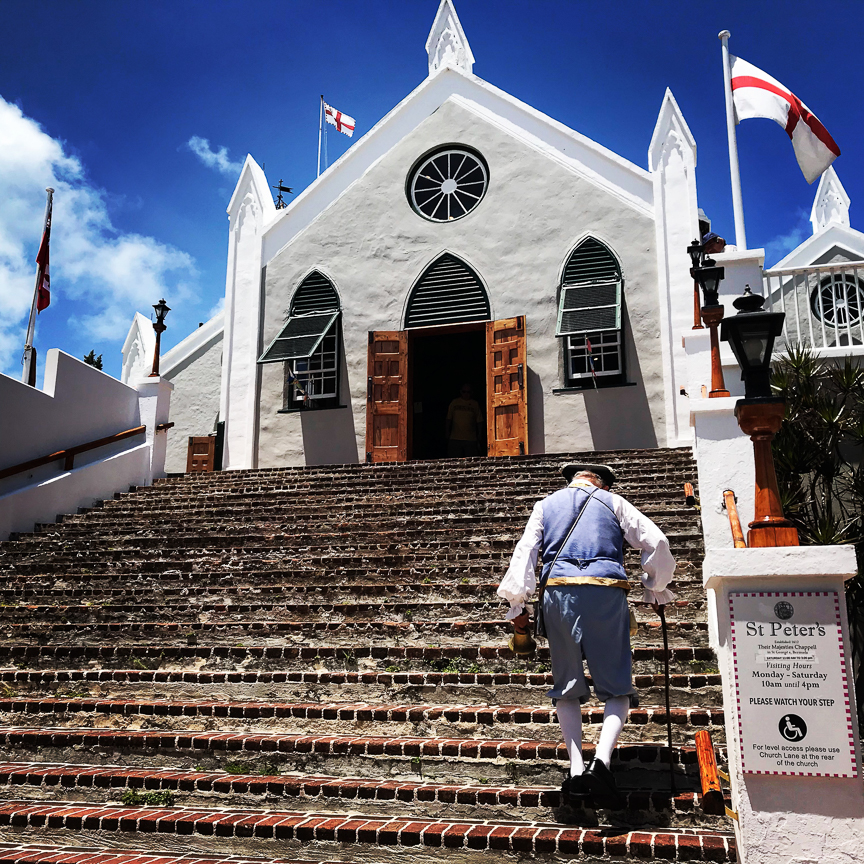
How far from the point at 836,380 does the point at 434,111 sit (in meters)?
10.2

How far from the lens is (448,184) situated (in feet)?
52.9

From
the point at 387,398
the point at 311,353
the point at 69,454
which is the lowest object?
the point at 69,454

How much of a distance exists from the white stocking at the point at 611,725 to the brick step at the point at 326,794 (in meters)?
0.36

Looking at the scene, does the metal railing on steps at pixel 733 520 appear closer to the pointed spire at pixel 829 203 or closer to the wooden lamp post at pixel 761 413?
the wooden lamp post at pixel 761 413

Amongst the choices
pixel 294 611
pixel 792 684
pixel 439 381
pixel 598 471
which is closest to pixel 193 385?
pixel 439 381

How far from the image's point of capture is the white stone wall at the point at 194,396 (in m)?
20.8

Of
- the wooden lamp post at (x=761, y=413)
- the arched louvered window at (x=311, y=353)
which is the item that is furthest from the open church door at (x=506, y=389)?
the wooden lamp post at (x=761, y=413)

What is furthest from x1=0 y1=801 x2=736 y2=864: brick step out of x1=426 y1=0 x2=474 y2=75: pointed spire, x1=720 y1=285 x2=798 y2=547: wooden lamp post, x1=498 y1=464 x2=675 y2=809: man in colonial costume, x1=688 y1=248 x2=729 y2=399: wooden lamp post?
x1=426 y1=0 x2=474 y2=75: pointed spire

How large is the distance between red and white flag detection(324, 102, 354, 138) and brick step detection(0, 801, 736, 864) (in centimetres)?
1577

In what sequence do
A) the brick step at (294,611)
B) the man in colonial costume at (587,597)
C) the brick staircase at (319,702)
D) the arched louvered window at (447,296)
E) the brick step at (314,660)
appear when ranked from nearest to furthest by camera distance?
the man in colonial costume at (587,597) < the brick staircase at (319,702) < the brick step at (314,660) < the brick step at (294,611) < the arched louvered window at (447,296)

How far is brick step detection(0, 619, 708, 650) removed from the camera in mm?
6254

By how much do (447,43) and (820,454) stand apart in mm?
12206

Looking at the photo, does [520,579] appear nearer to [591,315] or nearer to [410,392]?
[591,315]

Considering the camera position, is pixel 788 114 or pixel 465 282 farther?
pixel 465 282
